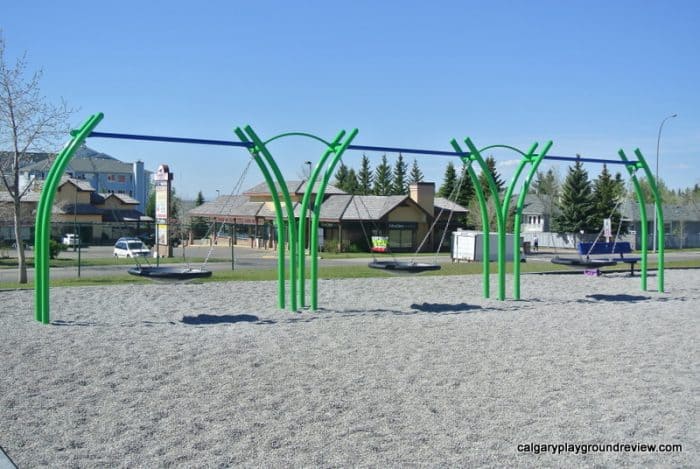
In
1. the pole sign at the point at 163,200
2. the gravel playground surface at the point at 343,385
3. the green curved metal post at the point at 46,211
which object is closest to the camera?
the gravel playground surface at the point at 343,385

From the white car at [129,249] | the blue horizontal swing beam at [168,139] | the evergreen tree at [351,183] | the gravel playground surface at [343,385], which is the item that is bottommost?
the gravel playground surface at [343,385]

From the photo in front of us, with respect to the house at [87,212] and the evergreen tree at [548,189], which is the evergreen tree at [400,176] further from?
the house at [87,212]

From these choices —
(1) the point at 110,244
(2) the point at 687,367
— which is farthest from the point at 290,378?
(1) the point at 110,244

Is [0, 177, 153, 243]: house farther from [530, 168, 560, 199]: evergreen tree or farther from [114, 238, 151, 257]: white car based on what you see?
[530, 168, 560, 199]: evergreen tree

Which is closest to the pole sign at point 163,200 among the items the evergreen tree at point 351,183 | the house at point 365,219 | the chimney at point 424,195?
the house at point 365,219

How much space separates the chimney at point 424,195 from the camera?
5275 centimetres

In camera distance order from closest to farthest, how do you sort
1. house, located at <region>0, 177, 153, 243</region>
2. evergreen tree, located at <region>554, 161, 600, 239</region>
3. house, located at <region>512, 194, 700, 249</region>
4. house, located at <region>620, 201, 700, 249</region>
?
house, located at <region>0, 177, 153, 243</region>, evergreen tree, located at <region>554, 161, 600, 239</region>, house, located at <region>512, 194, 700, 249</region>, house, located at <region>620, 201, 700, 249</region>

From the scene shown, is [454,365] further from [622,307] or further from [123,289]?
[123,289]

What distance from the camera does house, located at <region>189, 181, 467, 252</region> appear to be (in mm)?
49312

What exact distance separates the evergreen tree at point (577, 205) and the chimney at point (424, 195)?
1483 cm
